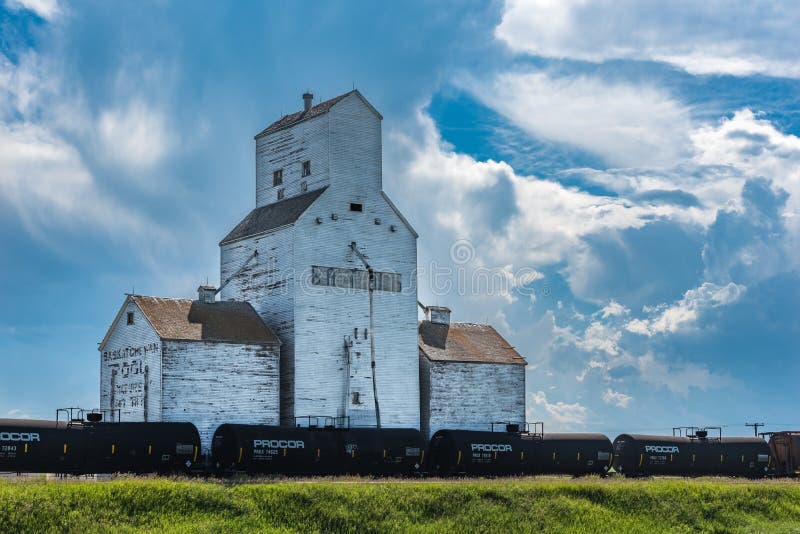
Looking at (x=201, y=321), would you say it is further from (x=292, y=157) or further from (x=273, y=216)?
(x=292, y=157)

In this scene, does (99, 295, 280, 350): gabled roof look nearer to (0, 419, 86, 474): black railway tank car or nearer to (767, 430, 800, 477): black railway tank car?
(0, 419, 86, 474): black railway tank car

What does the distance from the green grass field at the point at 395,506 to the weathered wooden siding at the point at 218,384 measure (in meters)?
9.05

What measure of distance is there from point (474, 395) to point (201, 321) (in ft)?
57.7

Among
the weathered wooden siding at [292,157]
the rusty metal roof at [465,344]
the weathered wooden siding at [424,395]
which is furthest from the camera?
the rusty metal roof at [465,344]

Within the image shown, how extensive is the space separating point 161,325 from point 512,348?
80.1 feet

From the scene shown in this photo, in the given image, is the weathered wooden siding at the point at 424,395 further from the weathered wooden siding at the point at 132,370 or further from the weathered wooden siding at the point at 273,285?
the weathered wooden siding at the point at 132,370

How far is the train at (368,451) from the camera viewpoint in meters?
44.7

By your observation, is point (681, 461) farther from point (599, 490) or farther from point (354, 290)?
point (354, 290)

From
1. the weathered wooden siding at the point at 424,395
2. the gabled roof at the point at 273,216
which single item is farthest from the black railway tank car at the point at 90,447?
the weathered wooden siding at the point at 424,395

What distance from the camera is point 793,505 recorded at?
170 feet

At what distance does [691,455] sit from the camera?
2330 inches

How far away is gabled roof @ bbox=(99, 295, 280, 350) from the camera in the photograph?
54250 millimetres

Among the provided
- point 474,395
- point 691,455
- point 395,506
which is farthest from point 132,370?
point 691,455

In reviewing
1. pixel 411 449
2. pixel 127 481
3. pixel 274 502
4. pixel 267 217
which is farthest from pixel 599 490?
pixel 267 217
